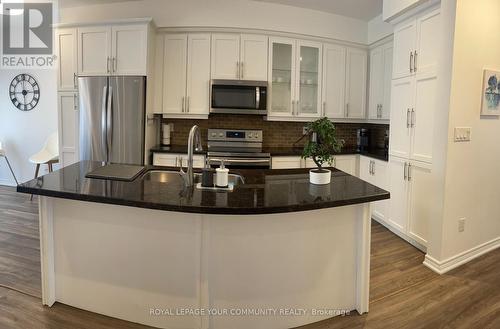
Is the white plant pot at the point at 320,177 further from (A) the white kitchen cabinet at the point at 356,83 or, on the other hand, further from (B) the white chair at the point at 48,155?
(B) the white chair at the point at 48,155

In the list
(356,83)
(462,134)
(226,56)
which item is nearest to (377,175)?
(462,134)

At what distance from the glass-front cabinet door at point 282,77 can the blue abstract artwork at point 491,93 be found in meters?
2.07

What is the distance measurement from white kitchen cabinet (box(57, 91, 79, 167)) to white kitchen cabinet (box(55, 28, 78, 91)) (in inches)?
4.6

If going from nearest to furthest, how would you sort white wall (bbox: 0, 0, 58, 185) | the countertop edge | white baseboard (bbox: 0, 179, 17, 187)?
1. the countertop edge
2. white wall (bbox: 0, 0, 58, 185)
3. white baseboard (bbox: 0, 179, 17, 187)

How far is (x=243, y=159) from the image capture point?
12.2ft

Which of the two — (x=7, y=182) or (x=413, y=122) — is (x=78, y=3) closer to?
(x=7, y=182)

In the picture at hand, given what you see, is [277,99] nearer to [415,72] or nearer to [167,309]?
[415,72]

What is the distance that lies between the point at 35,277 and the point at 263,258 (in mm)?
1887

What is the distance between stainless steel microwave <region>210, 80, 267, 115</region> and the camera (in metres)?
3.89

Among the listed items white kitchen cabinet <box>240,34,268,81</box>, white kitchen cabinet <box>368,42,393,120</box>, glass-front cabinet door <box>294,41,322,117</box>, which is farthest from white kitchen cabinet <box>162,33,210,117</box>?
white kitchen cabinet <box>368,42,393,120</box>

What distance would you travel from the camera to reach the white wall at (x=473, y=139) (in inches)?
99.8

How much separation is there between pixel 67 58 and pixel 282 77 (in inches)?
107

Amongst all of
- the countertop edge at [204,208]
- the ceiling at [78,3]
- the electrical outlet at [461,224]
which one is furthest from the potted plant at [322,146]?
the ceiling at [78,3]

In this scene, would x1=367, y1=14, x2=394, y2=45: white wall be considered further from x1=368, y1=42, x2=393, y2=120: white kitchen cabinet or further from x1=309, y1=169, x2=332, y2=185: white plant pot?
x1=309, y1=169, x2=332, y2=185: white plant pot
